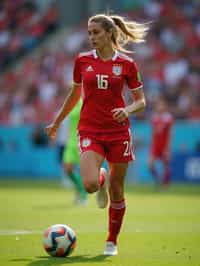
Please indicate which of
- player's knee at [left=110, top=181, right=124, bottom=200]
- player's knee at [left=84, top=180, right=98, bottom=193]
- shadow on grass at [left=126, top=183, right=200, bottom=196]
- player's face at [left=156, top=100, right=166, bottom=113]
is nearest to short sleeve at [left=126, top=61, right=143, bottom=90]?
player's knee at [left=110, top=181, right=124, bottom=200]

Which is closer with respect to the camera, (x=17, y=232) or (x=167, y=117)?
(x=17, y=232)

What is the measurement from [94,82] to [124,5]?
785 inches

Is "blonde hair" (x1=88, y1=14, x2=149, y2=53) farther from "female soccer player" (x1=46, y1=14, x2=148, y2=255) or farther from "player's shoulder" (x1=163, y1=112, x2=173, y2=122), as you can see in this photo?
"player's shoulder" (x1=163, y1=112, x2=173, y2=122)

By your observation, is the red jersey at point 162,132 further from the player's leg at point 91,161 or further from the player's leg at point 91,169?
the player's leg at point 91,169

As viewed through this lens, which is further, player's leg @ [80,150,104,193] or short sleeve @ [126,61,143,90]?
short sleeve @ [126,61,143,90]

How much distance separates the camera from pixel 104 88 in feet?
32.0

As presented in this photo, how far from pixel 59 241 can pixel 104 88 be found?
175cm

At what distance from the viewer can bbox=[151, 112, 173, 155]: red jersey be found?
23.2 m

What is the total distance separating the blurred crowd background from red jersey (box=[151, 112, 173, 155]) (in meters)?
1.77

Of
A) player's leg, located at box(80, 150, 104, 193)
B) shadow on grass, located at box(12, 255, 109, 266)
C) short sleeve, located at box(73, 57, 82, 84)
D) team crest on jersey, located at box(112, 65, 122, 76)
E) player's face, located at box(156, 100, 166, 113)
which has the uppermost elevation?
team crest on jersey, located at box(112, 65, 122, 76)

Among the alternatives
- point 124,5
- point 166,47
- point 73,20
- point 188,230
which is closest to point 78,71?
point 188,230

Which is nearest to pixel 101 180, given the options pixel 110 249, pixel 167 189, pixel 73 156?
pixel 110 249

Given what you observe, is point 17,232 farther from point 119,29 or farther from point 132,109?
point 119,29

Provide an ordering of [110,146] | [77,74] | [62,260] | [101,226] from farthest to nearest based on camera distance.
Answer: [101,226] < [77,74] < [110,146] < [62,260]
